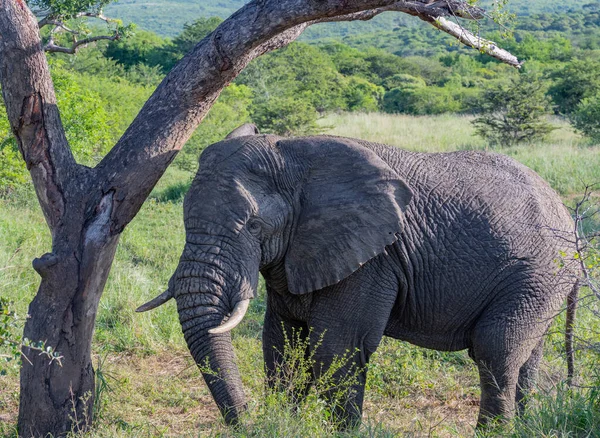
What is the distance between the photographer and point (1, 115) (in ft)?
36.6

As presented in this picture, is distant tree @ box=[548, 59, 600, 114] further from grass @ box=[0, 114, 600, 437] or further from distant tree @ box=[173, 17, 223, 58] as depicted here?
grass @ box=[0, 114, 600, 437]

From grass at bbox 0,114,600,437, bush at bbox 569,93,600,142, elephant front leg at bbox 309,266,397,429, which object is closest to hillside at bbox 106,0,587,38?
bush at bbox 569,93,600,142

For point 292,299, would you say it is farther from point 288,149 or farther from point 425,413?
point 425,413

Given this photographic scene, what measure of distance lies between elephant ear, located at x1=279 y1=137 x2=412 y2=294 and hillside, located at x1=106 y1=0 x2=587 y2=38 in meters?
123

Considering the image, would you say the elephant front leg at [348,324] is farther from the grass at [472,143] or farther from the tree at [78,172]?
the grass at [472,143]

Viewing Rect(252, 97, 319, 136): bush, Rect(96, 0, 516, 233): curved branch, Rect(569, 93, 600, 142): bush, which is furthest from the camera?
Rect(569, 93, 600, 142): bush

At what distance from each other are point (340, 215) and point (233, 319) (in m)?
0.91

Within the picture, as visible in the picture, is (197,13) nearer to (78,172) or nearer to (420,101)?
(420,101)

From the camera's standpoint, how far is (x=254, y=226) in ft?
14.8

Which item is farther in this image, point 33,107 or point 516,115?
point 516,115

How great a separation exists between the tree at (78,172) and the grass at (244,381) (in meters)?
0.45

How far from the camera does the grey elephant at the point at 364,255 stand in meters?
4.41

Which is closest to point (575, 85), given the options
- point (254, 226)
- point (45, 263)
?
point (254, 226)

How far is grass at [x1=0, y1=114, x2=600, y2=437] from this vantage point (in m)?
4.24
